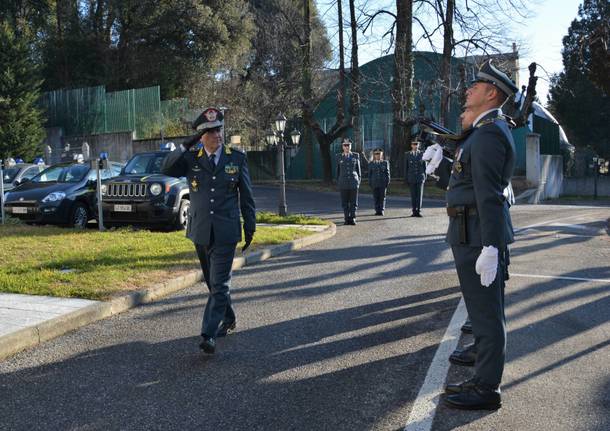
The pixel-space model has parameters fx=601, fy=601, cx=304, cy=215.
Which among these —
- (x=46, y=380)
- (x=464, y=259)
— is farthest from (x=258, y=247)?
(x=464, y=259)

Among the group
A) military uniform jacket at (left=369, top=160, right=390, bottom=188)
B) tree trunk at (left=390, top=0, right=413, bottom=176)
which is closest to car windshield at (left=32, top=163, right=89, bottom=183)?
military uniform jacket at (left=369, top=160, right=390, bottom=188)

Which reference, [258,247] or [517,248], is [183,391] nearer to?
[258,247]

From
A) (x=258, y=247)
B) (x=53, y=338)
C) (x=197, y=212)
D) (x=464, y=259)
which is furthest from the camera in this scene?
(x=258, y=247)

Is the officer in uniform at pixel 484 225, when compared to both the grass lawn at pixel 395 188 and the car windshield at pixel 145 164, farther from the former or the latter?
the grass lawn at pixel 395 188

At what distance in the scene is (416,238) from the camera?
12258mm

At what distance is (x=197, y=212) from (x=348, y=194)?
10112mm

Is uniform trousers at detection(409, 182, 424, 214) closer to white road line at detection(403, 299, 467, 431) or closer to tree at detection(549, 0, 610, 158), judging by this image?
white road line at detection(403, 299, 467, 431)

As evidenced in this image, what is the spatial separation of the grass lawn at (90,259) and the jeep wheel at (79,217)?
108 cm

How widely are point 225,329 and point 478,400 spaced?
2516mm

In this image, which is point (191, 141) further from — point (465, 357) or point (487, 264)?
point (465, 357)

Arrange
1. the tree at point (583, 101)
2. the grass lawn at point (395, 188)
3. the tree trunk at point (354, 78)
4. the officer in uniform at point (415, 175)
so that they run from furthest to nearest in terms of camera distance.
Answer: the tree at point (583, 101) < the tree trunk at point (354, 78) < the grass lawn at point (395, 188) < the officer in uniform at point (415, 175)

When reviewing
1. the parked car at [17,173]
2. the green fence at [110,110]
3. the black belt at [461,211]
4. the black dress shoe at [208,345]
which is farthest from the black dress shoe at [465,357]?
the green fence at [110,110]

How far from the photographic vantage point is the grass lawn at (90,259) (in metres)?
7.12

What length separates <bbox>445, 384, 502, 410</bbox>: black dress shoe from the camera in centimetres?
389
